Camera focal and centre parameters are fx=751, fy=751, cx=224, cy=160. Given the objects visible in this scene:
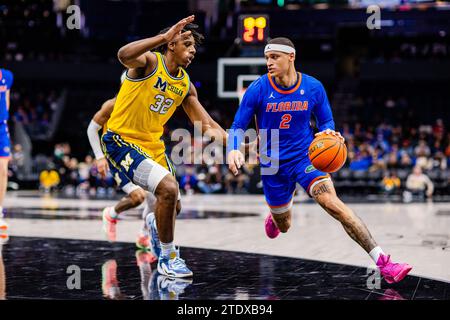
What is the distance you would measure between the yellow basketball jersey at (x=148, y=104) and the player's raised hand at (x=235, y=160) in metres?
0.69

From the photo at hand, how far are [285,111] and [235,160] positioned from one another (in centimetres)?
80

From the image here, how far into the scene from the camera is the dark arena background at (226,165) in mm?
5789

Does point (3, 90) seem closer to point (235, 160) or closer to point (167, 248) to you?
point (167, 248)

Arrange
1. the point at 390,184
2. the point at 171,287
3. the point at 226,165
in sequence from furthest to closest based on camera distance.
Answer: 1. the point at 226,165
2. the point at 390,184
3. the point at 171,287

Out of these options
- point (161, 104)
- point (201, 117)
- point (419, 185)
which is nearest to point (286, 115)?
point (201, 117)

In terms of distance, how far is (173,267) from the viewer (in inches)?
226

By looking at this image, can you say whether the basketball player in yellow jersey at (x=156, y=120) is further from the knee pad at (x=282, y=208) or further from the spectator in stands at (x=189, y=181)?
the spectator in stands at (x=189, y=181)

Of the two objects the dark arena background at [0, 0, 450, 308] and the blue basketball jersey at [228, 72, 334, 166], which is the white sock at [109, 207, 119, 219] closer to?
the dark arena background at [0, 0, 450, 308]

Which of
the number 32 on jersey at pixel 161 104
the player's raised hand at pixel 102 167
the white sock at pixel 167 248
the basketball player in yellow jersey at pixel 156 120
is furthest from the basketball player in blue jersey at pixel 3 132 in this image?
the white sock at pixel 167 248

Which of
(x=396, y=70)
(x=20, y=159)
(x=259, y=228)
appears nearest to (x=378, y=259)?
(x=259, y=228)

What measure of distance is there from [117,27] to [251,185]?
1384 cm

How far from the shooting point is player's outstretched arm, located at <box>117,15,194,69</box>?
17.0ft

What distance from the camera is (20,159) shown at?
23.6 metres

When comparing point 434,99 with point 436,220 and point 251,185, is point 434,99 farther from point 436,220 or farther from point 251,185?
point 436,220
